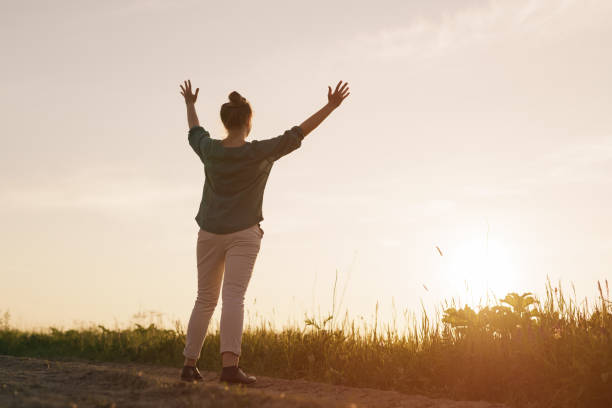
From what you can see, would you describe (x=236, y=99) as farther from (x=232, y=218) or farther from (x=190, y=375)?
(x=190, y=375)

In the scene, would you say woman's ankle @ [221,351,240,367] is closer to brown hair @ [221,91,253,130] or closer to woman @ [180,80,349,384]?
woman @ [180,80,349,384]

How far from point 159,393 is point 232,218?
5.31ft

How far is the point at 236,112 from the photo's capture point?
5352 mm

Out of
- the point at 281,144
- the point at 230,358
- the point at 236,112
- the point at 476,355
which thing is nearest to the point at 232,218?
the point at 281,144

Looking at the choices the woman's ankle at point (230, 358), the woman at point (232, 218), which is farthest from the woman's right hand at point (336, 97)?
the woman's ankle at point (230, 358)

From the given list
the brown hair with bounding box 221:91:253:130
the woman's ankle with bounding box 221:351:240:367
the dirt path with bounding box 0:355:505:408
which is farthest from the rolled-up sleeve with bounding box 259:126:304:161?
the dirt path with bounding box 0:355:505:408

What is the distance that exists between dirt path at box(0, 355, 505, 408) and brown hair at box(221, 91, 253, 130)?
224 cm

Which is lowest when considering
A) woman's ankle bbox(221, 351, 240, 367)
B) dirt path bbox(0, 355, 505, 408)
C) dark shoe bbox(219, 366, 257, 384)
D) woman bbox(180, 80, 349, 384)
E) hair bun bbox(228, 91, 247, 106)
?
dirt path bbox(0, 355, 505, 408)

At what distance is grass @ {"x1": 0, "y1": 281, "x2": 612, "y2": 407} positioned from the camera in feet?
16.4

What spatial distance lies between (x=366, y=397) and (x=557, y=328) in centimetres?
195

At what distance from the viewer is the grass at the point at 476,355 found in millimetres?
5004

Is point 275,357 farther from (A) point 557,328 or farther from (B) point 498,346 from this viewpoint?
(A) point 557,328

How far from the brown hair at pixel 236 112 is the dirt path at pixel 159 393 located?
224 cm

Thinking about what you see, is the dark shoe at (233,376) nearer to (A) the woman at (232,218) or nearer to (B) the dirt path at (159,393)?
(A) the woman at (232,218)
